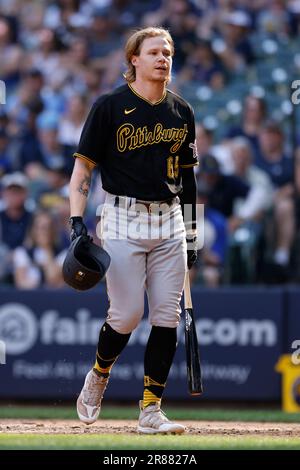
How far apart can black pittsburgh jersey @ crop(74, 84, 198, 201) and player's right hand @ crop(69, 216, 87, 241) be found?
0.26 meters

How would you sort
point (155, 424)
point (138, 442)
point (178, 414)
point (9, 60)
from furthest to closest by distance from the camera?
point (9, 60)
point (178, 414)
point (155, 424)
point (138, 442)

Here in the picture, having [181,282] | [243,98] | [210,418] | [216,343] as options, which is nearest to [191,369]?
[181,282]

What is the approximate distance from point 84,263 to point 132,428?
1.22 m

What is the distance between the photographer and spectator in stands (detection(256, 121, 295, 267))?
10094mm

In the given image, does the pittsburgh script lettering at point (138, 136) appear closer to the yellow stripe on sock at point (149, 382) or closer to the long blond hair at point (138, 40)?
the long blond hair at point (138, 40)

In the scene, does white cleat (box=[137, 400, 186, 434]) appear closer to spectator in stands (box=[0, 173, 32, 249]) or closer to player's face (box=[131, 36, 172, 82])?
player's face (box=[131, 36, 172, 82])

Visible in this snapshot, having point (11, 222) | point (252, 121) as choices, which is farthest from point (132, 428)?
point (252, 121)

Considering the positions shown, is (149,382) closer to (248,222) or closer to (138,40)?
(138,40)

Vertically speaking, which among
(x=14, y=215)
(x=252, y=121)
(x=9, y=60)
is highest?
(x=9, y=60)

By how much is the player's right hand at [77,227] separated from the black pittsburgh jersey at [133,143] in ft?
0.85

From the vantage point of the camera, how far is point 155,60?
6.07 metres

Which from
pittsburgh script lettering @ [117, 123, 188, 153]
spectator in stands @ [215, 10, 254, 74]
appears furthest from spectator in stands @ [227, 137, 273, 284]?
pittsburgh script lettering @ [117, 123, 188, 153]

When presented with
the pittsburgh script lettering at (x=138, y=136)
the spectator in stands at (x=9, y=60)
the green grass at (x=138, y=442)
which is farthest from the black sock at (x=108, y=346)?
the spectator in stands at (x=9, y=60)

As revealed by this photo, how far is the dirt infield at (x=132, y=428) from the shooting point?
633cm
